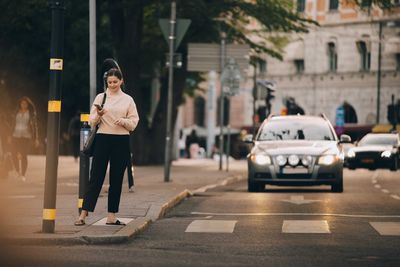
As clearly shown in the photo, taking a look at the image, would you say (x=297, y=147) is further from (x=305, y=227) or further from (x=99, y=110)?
(x=99, y=110)

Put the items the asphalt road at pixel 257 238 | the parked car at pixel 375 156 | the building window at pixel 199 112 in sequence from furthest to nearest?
1. the building window at pixel 199 112
2. the parked car at pixel 375 156
3. the asphalt road at pixel 257 238

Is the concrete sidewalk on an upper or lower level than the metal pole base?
lower

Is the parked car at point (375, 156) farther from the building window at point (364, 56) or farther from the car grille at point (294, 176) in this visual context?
the building window at point (364, 56)

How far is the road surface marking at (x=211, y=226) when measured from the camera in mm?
15797

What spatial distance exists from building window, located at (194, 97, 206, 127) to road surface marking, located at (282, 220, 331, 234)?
3330 inches

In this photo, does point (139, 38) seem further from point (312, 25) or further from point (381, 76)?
point (381, 76)

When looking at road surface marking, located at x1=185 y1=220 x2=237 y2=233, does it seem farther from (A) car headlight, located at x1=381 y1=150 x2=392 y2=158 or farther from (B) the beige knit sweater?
(A) car headlight, located at x1=381 y1=150 x2=392 y2=158

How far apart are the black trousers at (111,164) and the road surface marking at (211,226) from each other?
954 mm

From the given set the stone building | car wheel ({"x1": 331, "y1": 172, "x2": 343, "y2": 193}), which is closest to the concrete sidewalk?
car wheel ({"x1": 331, "y1": 172, "x2": 343, "y2": 193})

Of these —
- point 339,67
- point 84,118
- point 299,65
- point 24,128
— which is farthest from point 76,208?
point 299,65

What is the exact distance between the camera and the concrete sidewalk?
13820 mm

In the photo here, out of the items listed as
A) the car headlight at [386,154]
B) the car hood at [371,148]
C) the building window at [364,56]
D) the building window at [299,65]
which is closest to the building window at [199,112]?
the building window at [299,65]

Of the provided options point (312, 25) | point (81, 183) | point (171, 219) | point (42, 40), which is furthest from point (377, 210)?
point (42, 40)

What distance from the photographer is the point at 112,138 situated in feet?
51.1
